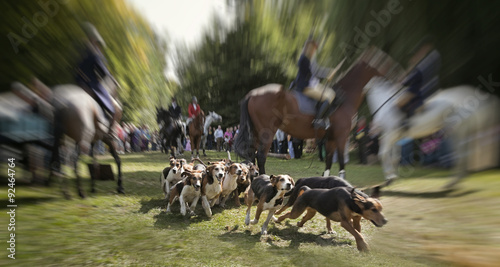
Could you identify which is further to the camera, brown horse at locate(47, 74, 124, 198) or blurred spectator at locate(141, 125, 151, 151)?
blurred spectator at locate(141, 125, 151, 151)

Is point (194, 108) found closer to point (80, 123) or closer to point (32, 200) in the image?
point (80, 123)

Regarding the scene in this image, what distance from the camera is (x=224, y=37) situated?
40.9 inches

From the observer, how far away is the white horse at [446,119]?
609 millimetres

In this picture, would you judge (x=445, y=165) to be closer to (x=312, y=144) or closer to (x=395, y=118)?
(x=395, y=118)

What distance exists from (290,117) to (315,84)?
1.57 ft

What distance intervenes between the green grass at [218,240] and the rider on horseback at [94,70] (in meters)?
0.20

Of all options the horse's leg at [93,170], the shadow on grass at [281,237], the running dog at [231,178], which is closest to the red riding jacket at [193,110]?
the horse's leg at [93,170]

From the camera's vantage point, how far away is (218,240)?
132 cm

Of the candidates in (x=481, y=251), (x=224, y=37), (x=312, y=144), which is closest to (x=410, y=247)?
(x=481, y=251)

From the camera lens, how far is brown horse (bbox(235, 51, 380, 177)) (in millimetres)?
895

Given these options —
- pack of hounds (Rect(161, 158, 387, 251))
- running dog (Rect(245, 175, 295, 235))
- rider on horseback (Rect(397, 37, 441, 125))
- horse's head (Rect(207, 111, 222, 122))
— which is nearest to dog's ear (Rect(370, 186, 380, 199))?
pack of hounds (Rect(161, 158, 387, 251))

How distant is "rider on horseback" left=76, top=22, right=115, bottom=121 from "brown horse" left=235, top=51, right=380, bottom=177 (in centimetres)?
60

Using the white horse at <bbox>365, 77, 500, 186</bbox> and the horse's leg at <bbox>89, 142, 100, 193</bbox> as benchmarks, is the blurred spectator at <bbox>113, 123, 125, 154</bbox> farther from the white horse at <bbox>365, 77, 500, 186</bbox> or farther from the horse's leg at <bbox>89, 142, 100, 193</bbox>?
the white horse at <bbox>365, 77, 500, 186</bbox>

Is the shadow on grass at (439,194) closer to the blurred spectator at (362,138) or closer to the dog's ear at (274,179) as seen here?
the blurred spectator at (362,138)
